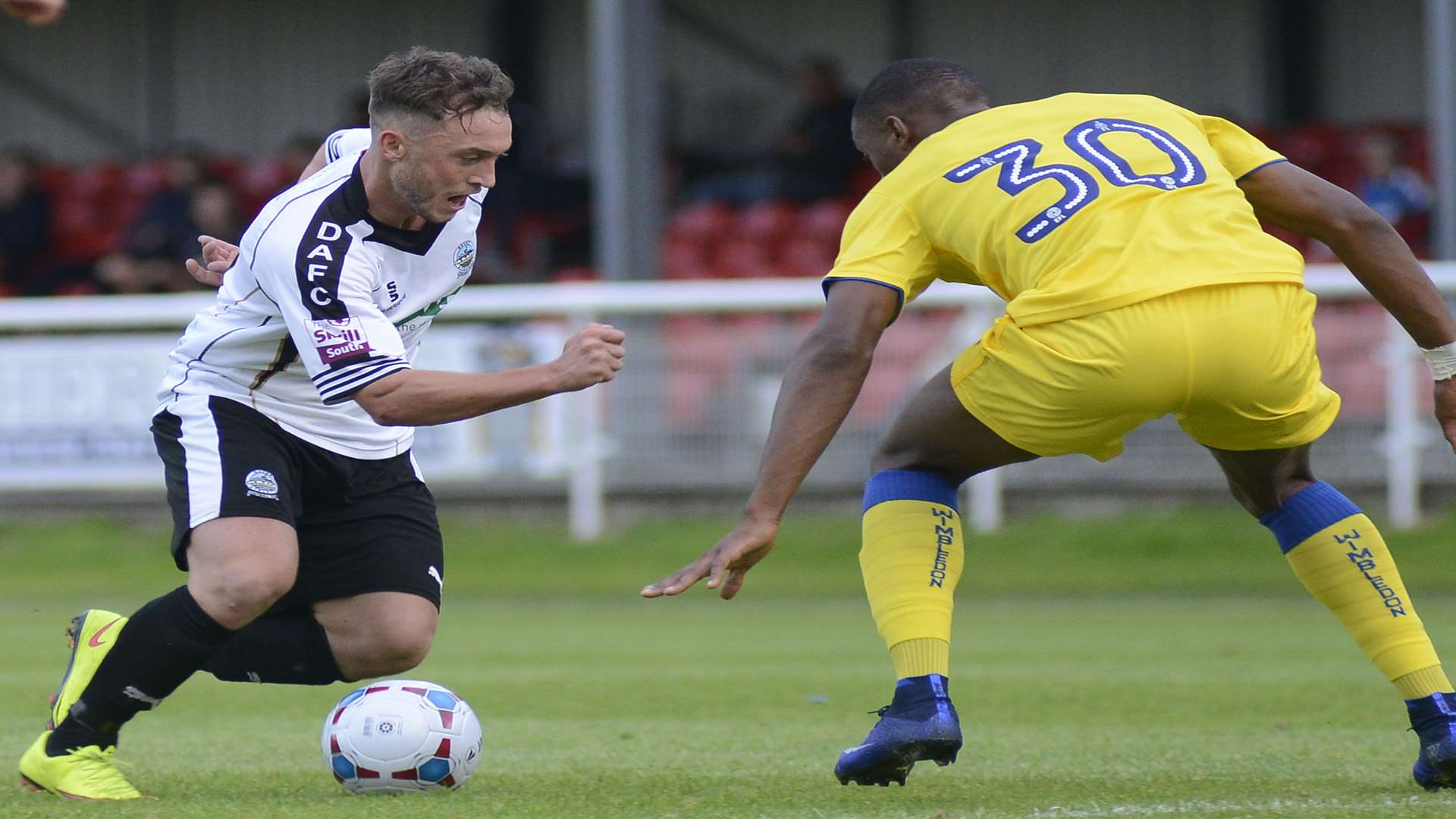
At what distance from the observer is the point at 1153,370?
3.97 m

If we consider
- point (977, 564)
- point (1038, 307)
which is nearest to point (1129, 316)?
point (1038, 307)

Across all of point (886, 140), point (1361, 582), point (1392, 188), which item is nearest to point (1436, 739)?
point (1361, 582)

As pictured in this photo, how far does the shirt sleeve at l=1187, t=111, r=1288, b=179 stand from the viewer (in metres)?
4.29

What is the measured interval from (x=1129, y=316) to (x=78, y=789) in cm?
265

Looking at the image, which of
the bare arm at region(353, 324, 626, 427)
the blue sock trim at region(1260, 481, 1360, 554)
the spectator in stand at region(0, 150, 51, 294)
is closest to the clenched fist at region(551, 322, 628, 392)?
the bare arm at region(353, 324, 626, 427)

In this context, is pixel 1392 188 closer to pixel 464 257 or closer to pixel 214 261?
pixel 464 257

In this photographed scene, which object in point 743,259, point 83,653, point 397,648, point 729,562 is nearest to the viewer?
point 729,562

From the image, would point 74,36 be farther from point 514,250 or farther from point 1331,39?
point 1331,39

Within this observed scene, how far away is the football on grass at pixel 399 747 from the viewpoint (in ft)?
15.0

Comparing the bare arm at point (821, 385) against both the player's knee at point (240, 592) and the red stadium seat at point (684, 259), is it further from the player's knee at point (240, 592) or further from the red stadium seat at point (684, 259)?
the red stadium seat at point (684, 259)

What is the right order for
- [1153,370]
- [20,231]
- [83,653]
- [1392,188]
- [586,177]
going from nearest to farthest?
1. [1153,370]
2. [83,653]
3. [1392,188]
4. [20,231]
5. [586,177]

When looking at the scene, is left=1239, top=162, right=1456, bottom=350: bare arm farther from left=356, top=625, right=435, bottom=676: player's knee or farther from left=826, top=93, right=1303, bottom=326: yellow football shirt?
left=356, top=625, right=435, bottom=676: player's knee

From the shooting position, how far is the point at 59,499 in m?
12.7

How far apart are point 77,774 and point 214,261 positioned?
4.44ft
